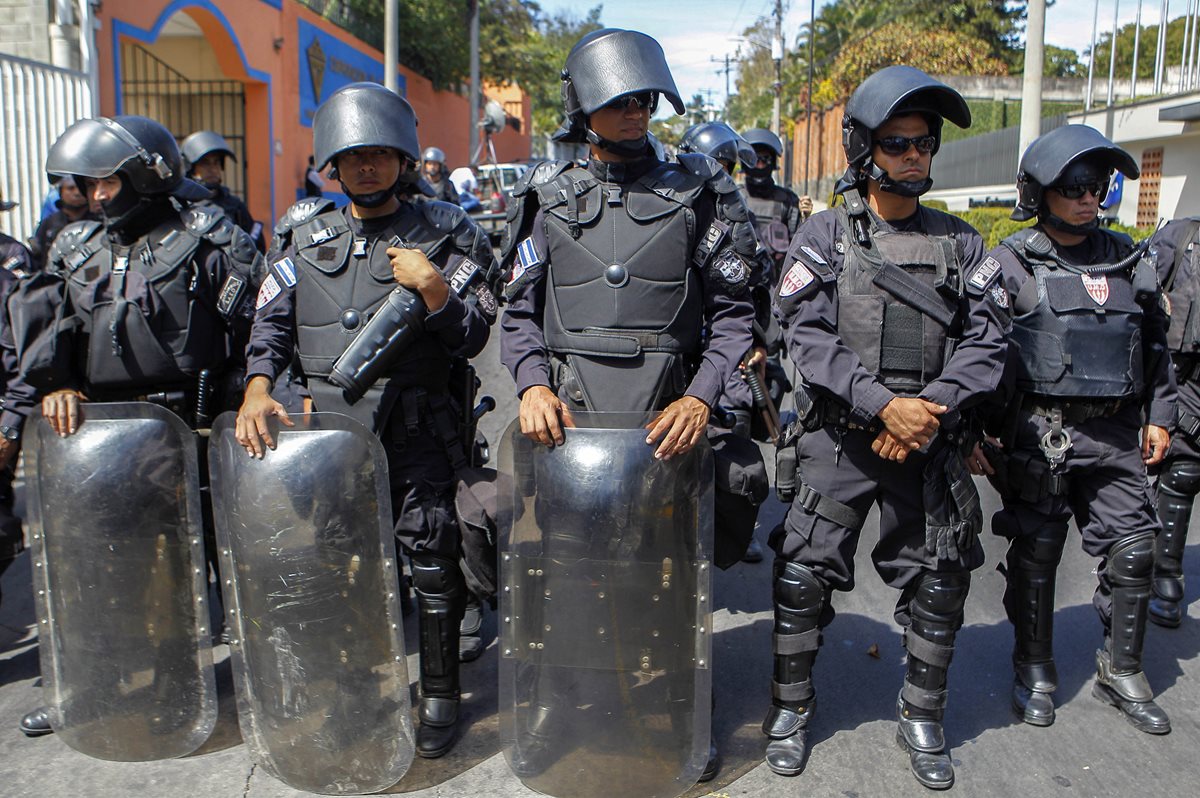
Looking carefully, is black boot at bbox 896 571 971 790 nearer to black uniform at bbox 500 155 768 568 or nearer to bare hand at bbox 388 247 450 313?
black uniform at bbox 500 155 768 568

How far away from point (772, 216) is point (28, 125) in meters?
6.89

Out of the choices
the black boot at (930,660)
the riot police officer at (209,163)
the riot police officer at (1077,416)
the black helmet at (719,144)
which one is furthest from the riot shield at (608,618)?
the riot police officer at (209,163)

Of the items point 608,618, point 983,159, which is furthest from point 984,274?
point 983,159

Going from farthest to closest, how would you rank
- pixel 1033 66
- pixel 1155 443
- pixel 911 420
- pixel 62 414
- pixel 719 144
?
pixel 1033 66 < pixel 719 144 < pixel 1155 443 < pixel 62 414 < pixel 911 420

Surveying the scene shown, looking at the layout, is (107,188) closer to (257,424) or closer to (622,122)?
(257,424)

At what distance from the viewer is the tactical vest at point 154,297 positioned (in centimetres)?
371

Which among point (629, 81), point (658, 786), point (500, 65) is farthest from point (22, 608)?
point (500, 65)

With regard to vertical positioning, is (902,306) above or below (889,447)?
above

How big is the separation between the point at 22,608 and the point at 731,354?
3.43m

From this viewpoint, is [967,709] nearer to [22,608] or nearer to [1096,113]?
[22,608]

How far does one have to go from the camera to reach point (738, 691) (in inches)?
150

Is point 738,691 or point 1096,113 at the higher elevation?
point 1096,113

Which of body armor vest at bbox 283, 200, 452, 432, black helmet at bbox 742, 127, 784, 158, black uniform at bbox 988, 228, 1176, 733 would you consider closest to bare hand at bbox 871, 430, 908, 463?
black uniform at bbox 988, 228, 1176, 733

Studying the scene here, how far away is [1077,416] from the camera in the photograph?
363cm
